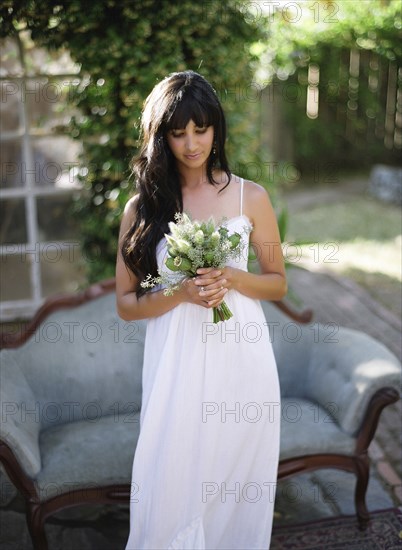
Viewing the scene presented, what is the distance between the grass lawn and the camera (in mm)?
7457

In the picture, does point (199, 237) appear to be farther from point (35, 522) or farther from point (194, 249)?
point (35, 522)

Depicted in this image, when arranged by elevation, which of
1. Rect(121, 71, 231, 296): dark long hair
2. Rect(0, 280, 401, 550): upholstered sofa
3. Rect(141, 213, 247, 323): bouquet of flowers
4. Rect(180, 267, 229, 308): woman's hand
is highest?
Rect(121, 71, 231, 296): dark long hair

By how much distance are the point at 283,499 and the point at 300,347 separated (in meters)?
0.81

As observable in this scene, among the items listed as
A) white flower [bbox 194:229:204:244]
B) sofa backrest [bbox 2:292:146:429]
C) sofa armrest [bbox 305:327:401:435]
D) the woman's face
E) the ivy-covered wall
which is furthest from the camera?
the ivy-covered wall

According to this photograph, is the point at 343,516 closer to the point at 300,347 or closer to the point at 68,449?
the point at 300,347

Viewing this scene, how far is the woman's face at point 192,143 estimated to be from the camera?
8.22 feet

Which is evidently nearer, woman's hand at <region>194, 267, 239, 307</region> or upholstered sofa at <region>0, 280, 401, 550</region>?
woman's hand at <region>194, 267, 239, 307</region>

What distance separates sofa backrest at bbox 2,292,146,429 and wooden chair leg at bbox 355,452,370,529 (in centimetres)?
117

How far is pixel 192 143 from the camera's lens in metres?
2.51

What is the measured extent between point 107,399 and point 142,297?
1232 mm

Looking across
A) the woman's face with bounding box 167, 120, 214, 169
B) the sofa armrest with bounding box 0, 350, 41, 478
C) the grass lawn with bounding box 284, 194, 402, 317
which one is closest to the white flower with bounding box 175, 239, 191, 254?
the woman's face with bounding box 167, 120, 214, 169

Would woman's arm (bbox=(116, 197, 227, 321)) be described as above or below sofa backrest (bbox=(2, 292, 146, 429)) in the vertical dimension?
above

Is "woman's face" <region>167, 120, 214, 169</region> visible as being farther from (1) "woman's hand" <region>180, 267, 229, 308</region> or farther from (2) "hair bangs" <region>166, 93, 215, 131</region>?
(1) "woman's hand" <region>180, 267, 229, 308</region>

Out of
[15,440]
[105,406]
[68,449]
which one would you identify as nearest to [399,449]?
[105,406]
